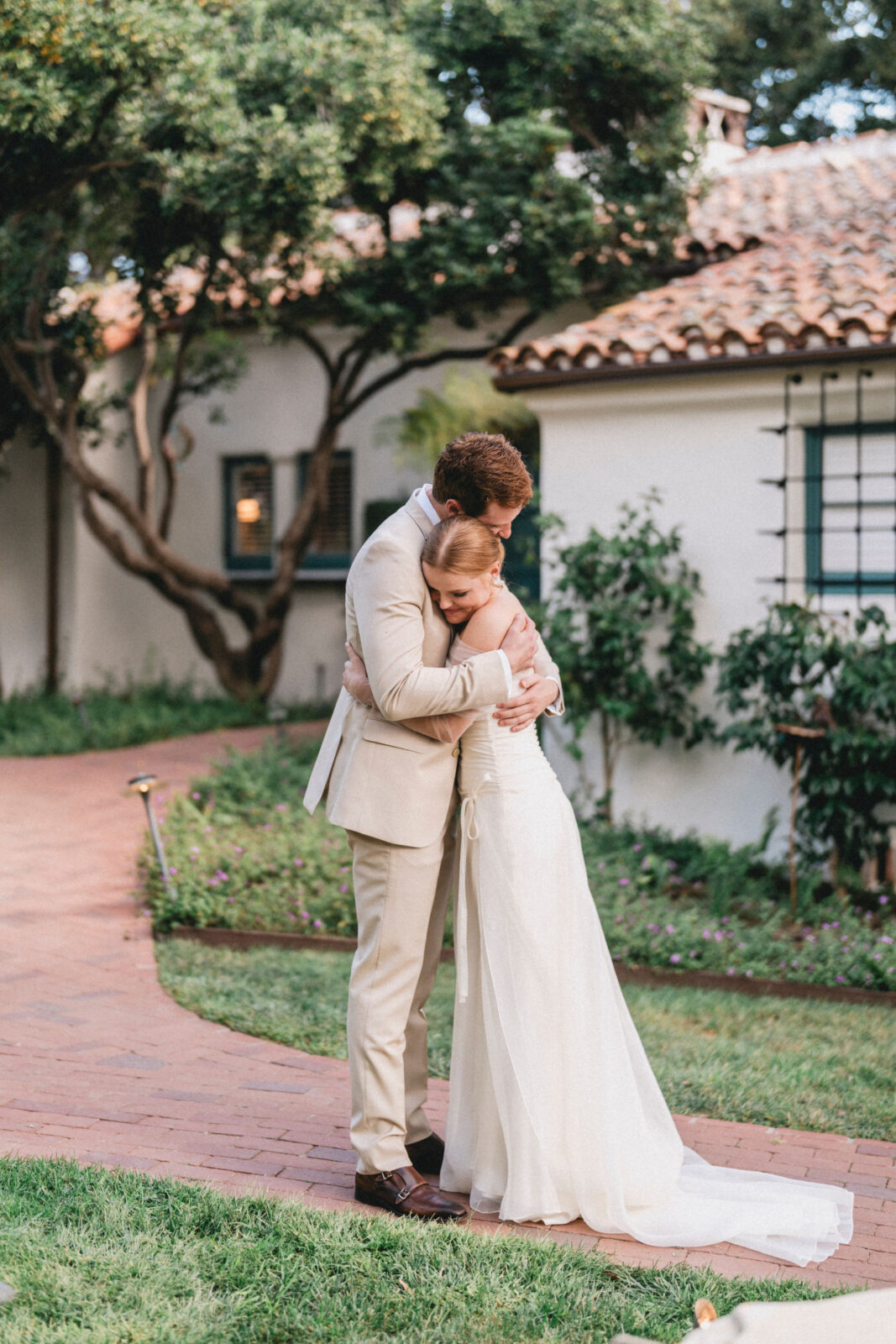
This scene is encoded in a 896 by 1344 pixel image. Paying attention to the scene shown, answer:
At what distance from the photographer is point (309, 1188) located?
3.53 meters

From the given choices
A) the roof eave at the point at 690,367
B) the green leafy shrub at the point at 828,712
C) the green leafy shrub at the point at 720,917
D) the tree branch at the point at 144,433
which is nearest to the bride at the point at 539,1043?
the green leafy shrub at the point at 720,917

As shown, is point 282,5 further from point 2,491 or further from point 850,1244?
point 850,1244

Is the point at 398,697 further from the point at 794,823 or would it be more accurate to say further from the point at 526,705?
the point at 794,823

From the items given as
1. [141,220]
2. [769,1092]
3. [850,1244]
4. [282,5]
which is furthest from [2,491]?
[850,1244]

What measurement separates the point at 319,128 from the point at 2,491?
25.5 ft

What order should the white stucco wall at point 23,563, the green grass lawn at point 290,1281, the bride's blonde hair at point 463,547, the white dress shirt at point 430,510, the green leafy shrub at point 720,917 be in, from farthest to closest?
the white stucco wall at point 23,563 < the green leafy shrub at point 720,917 < the white dress shirt at point 430,510 < the bride's blonde hair at point 463,547 < the green grass lawn at point 290,1281

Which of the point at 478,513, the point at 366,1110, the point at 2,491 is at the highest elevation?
the point at 2,491

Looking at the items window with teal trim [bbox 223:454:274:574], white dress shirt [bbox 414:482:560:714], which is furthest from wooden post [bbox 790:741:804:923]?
window with teal trim [bbox 223:454:274:574]

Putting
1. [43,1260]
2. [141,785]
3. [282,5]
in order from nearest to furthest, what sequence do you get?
[43,1260], [141,785], [282,5]

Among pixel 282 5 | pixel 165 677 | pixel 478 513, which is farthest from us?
pixel 165 677

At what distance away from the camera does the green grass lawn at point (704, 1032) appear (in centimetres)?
443

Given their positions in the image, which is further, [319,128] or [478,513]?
[319,128]

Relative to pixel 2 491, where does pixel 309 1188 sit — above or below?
below

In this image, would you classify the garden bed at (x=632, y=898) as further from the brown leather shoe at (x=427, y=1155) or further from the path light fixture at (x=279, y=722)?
the brown leather shoe at (x=427, y=1155)
